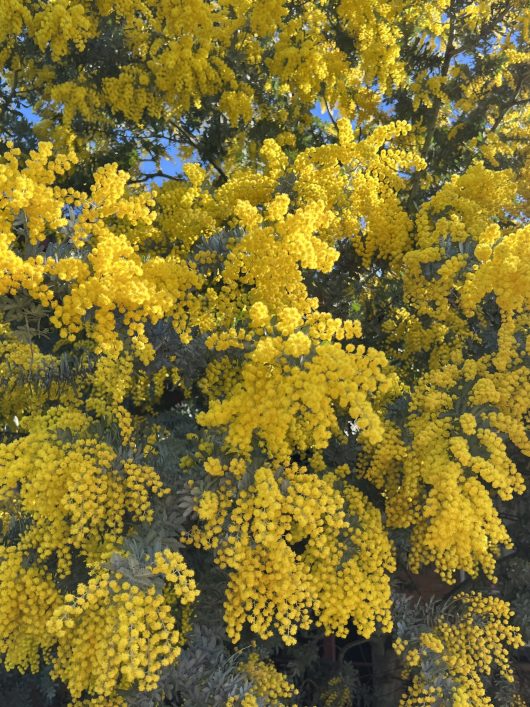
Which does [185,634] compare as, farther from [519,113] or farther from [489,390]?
[519,113]

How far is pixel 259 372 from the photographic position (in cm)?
315

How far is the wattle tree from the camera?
3.17 m

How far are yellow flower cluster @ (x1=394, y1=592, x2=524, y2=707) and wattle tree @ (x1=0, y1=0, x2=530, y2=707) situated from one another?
3 centimetres

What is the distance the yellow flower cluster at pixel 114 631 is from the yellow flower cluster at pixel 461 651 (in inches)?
77.0

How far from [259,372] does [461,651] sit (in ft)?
8.93

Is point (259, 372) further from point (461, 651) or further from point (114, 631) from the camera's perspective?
point (461, 651)

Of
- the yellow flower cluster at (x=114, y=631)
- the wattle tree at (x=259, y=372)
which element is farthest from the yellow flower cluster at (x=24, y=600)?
the yellow flower cluster at (x=114, y=631)

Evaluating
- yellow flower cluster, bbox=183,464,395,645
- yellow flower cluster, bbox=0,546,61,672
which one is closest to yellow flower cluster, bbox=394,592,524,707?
yellow flower cluster, bbox=183,464,395,645

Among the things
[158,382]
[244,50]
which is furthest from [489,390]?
[244,50]

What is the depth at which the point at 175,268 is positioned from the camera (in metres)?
3.88

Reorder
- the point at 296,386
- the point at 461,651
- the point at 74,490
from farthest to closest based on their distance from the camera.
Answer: the point at 461,651 < the point at 74,490 < the point at 296,386

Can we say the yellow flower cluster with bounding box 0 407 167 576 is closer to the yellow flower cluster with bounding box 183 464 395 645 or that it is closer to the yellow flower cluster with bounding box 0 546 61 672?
the yellow flower cluster with bounding box 0 546 61 672

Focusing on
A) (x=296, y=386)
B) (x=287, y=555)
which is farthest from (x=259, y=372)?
(x=287, y=555)

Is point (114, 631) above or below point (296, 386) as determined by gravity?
below
